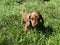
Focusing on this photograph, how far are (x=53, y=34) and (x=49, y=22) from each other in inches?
33.8

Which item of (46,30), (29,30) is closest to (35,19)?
(29,30)

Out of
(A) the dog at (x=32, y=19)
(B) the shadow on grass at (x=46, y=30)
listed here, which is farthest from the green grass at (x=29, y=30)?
(A) the dog at (x=32, y=19)

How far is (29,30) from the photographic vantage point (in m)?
7.23

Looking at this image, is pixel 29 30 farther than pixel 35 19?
Yes

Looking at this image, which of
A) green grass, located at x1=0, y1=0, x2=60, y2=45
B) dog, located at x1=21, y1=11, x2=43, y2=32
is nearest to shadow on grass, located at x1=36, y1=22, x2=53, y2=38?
green grass, located at x1=0, y1=0, x2=60, y2=45

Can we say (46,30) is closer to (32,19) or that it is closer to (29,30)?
(29,30)

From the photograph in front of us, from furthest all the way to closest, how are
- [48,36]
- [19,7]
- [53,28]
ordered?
[19,7] → [53,28] → [48,36]

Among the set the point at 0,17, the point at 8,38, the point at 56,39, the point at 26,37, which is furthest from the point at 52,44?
the point at 0,17

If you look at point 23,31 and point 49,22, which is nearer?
point 23,31

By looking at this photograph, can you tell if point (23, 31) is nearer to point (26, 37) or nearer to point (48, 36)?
point (26, 37)

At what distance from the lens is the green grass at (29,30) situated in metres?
6.71

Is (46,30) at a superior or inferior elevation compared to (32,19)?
inferior

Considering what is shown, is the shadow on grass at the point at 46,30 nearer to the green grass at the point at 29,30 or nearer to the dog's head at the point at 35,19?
the green grass at the point at 29,30

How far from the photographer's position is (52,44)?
654 centimetres
